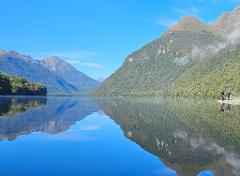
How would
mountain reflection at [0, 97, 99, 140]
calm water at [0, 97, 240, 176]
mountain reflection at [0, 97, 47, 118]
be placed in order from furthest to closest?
mountain reflection at [0, 97, 47, 118] → mountain reflection at [0, 97, 99, 140] → calm water at [0, 97, 240, 176]

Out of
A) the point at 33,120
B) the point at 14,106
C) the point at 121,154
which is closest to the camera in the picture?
the point at 121,154

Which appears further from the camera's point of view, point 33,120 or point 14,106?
point 14,106

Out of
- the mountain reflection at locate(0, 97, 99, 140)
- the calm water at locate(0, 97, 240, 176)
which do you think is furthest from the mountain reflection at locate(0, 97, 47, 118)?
the calm water at locate(0, 97, 240, 176)

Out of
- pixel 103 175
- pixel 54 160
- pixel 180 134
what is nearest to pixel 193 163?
pixel 103 175

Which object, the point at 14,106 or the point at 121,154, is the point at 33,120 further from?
the point at 14,106

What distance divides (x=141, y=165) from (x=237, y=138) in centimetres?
1344

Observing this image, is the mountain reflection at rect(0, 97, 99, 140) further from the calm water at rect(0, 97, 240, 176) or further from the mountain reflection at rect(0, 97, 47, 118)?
the calm water at rect(0, 97, 240, 176)

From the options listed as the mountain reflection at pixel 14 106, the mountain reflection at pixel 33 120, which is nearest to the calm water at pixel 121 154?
the mountain reflection at pixel 33 120

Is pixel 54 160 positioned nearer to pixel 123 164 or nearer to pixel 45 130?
pixel 123 164

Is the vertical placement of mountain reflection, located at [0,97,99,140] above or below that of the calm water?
above

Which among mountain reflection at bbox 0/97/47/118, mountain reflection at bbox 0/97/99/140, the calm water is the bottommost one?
the calm water

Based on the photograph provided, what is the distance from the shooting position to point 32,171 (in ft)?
63.1

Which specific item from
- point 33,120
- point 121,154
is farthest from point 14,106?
point 121,154

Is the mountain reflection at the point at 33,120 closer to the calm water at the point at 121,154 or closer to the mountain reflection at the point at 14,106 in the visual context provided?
the mountain reflection at the point at 14,106
